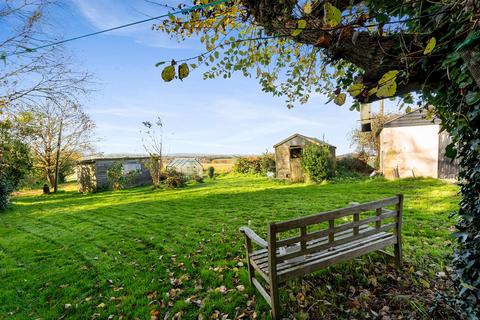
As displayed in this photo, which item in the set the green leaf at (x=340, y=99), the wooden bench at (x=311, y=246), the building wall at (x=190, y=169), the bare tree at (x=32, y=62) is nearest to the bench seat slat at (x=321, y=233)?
the wooden bench at (x=311, y=246)

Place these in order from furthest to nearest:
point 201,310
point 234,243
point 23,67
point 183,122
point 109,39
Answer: point 183,122, point 23,67, point 234,243, point 109,39, point 201,310

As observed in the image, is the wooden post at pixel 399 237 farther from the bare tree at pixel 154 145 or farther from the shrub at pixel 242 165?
the shrub at pixel 242 165

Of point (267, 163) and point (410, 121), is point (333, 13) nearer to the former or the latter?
point (410, 121)

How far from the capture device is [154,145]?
15898mm

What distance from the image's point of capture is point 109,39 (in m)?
4.19

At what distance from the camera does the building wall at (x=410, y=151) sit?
431 inches

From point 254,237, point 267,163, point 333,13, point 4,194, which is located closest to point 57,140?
point 4,194

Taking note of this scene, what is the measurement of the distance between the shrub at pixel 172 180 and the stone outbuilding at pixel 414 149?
1227 centimetres

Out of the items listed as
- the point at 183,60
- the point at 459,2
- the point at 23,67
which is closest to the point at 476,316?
the point at 459,2

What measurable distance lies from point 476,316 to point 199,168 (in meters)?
19.9

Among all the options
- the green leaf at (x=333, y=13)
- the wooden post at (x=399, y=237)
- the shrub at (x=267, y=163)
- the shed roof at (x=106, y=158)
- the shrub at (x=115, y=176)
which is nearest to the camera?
the green leaf at (x=333, y=13)

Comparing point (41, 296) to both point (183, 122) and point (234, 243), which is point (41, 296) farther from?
point (183, 122)

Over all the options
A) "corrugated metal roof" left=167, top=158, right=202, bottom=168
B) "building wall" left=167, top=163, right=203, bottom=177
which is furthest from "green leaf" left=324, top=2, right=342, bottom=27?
"corrugated metal roof" left=167, top=158, right=202, bottom=168

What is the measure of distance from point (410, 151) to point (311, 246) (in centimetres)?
1181
